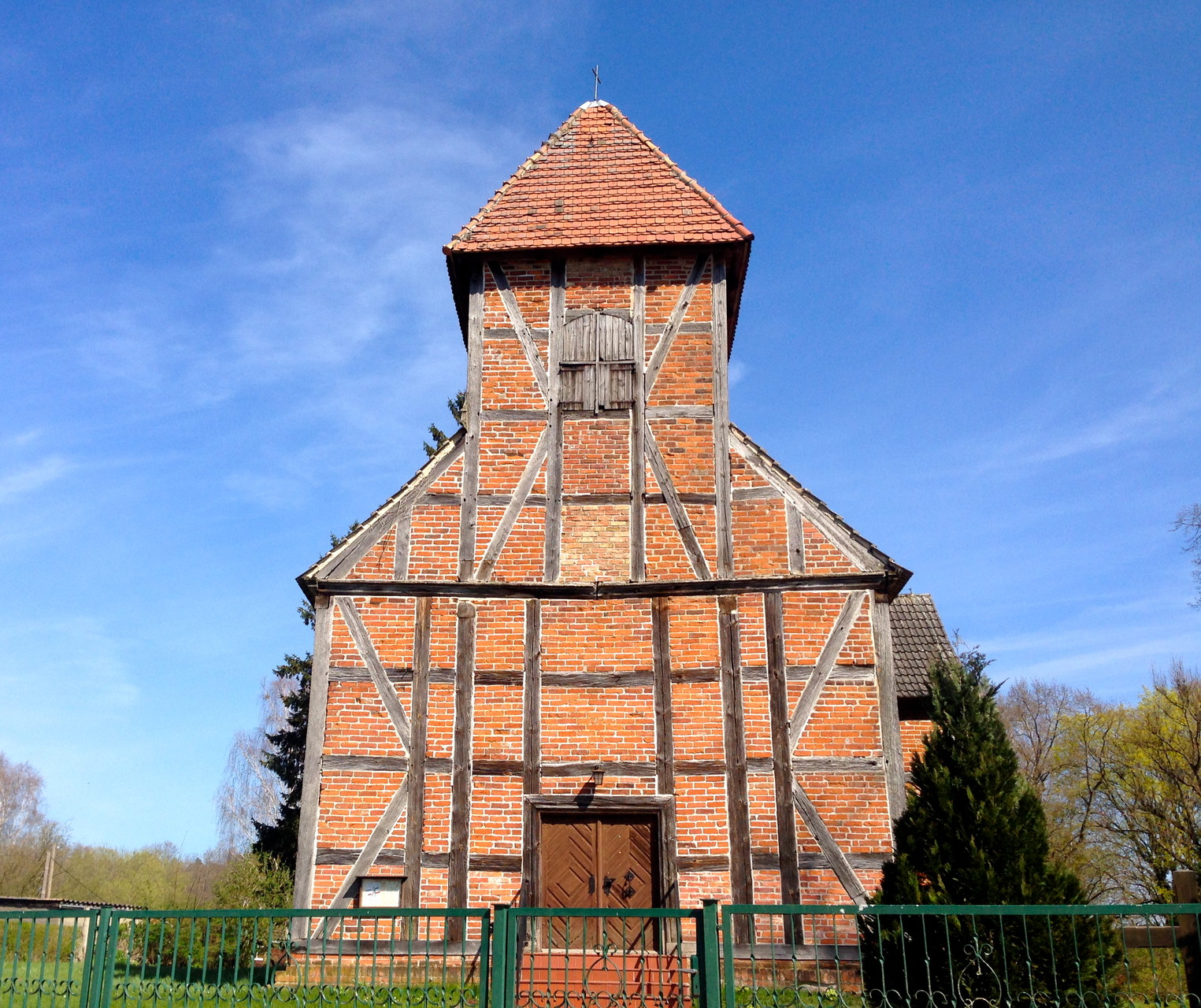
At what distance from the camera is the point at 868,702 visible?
444 inches

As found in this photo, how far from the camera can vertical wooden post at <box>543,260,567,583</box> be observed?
12125 mm

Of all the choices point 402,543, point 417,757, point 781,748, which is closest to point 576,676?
point 417,757

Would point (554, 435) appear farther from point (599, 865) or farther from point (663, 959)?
point (663, 959)

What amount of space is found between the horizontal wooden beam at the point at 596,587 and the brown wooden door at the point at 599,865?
8.44 ft

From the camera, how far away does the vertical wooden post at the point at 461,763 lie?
10.8 metres

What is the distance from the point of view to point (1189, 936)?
22.0 feet

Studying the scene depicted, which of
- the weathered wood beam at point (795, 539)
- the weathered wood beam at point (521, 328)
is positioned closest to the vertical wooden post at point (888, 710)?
the weathered wood beam at point (795, 539)

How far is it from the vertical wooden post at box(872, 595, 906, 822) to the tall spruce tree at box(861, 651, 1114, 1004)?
4.34ft

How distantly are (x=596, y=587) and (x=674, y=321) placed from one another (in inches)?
151

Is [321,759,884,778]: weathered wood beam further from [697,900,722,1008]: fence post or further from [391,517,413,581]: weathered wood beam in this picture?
[697,900,722,1008]: fence post

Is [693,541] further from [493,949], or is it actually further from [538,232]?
[493,949]

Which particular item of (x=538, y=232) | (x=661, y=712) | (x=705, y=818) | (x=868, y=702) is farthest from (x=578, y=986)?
(x=538, y=232)

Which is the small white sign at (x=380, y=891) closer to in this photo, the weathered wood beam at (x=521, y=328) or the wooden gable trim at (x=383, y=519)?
the wooden gable trim at (x=383, y=519)

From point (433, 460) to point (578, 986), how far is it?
6.31 m
